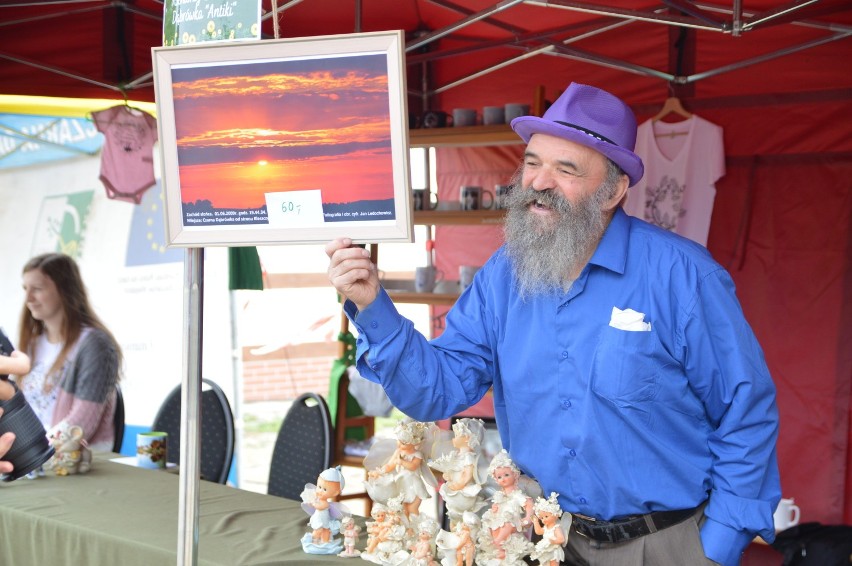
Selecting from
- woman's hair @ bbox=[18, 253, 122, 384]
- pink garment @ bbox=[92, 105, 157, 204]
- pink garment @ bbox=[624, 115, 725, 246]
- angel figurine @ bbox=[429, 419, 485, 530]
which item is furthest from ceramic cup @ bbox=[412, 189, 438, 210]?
angel figurine @ bbox=[429, 419, 485, 530]

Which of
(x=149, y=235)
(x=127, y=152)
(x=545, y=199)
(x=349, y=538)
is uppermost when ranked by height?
(x=127, y=152)

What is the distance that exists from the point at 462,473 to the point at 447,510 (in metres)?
0.11

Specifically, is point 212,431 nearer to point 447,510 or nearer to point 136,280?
point 447,510

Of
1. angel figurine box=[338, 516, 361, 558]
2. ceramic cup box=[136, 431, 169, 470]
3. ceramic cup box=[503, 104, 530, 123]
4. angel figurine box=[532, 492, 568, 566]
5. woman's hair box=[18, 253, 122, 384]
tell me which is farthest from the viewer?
ceramic cup box=[503, 104, 530, 123]

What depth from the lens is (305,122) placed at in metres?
1.68

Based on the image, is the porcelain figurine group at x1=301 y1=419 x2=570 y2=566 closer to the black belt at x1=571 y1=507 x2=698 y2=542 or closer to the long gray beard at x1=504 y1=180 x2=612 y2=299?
the black belt at x1=571 y1=507 x2=698 y2=542

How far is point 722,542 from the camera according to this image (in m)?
1.91

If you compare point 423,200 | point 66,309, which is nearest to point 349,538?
point 66,309

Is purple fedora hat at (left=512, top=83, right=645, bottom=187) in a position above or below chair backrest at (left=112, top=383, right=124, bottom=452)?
above

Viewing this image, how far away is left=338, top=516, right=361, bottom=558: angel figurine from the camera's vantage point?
222cm

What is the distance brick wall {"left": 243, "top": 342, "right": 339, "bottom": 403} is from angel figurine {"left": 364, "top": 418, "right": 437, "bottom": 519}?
6.23 meters

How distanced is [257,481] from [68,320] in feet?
11.2

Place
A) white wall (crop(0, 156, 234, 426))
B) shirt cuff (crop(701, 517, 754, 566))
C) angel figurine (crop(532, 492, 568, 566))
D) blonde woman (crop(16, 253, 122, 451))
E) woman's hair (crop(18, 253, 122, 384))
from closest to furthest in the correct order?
angel figurine (crop(532, 492, 568, 566))
shirt cuff (crop(701, 517, 754, 566))
blonde woman (crop(16, 253, 122, 451))
woman's hair (crop(18, 253, 122, 384))
white wall (crop(0, 156, 234, 426))

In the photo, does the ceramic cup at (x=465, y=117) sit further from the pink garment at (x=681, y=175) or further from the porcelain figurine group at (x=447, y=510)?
the porcelain figurine group at (x=447, y=510)
